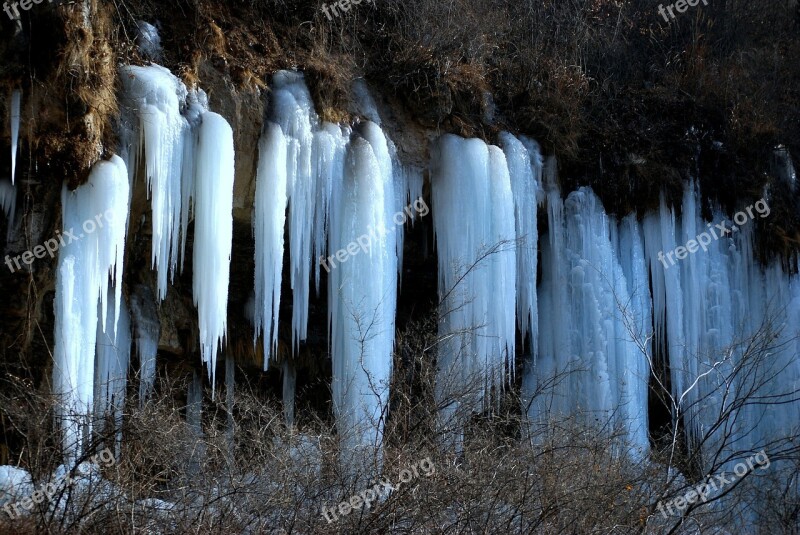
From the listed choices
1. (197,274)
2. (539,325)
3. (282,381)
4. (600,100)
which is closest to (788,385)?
(539,325)

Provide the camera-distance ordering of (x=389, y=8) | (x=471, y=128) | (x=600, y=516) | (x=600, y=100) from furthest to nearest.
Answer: (x=600, y=100), (x=389, y=8), (x=471, y=128), (x=600, y=516)

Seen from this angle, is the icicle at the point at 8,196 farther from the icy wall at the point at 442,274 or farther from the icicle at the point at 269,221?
the icicle at the point at 269,221

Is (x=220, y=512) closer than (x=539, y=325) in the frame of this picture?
Yes

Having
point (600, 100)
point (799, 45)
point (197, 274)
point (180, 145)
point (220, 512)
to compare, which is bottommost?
point (220, 512)

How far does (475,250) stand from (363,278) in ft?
4.16

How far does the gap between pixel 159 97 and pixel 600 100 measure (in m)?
6.17

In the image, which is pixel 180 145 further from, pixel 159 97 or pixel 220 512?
pixel 220 512

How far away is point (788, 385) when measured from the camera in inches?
500

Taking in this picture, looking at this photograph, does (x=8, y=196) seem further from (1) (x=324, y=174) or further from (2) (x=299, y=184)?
(1) (x=324, y=174)

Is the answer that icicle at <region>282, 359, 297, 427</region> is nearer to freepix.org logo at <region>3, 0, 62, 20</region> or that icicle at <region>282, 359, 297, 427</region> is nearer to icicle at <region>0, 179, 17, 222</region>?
icicle at <region>0, 179, 17, 222</region>

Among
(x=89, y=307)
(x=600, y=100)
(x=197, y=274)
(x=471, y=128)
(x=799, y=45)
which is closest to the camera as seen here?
(x=89, y=307)

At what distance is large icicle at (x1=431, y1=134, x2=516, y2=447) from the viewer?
10.6m

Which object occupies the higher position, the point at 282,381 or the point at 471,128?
the point at 471,128

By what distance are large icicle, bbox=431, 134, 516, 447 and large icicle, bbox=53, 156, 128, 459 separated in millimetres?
3229
